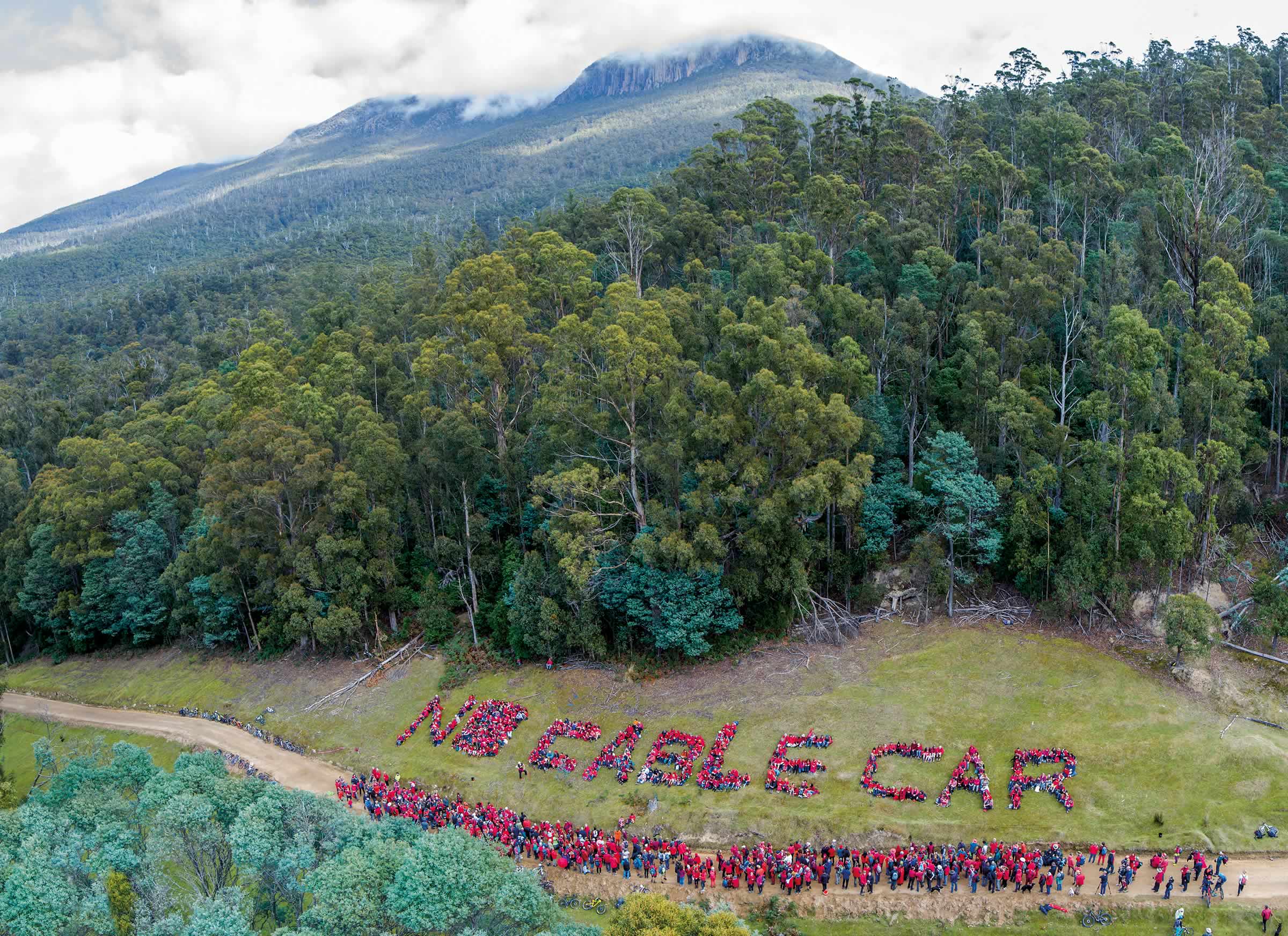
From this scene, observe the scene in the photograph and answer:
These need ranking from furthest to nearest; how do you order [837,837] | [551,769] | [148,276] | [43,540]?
1. [148,276]
2. [43,540]
3. [551,769]
4. [837,837]

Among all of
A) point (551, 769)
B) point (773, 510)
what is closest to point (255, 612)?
point (551, 769)

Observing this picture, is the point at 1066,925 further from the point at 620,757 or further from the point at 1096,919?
the point at 620,757

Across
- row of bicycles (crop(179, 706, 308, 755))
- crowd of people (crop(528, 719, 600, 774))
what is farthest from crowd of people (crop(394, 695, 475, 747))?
row of bicycles (crop(179, 706, 308, 755))

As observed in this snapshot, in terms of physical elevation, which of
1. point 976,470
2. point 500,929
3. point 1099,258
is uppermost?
point 1099,258

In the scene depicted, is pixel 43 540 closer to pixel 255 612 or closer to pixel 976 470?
pixel 255 612

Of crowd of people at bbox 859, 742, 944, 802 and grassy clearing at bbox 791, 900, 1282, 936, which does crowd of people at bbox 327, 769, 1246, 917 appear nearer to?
grassy clearing at bbox 791, 900, 1282, 936
